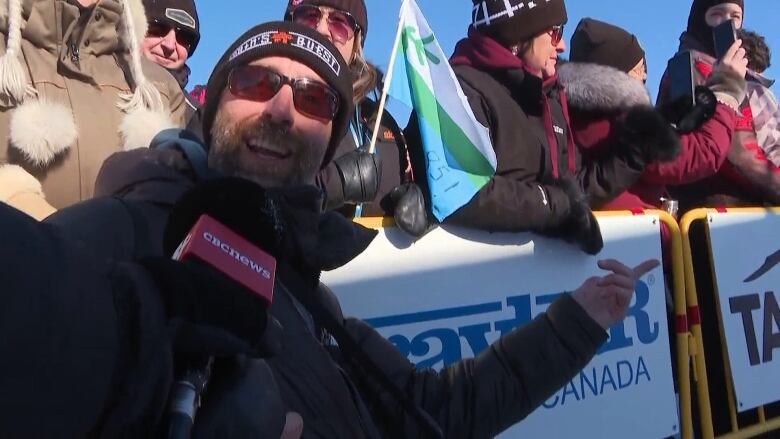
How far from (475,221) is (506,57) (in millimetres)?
940

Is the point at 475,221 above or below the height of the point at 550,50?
below

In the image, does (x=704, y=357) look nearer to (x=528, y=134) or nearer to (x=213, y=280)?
(x=528, y=134)

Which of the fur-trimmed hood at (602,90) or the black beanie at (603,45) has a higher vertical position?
the black beanie at (603,45)

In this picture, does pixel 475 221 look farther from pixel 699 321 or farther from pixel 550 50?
pixel 699 321

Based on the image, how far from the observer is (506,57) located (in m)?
3.43

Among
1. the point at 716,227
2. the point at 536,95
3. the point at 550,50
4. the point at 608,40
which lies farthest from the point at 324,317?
the point at 608,40

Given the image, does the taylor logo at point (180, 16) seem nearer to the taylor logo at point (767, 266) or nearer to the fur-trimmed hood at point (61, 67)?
the fur-trimmed hood at point (61, 67)

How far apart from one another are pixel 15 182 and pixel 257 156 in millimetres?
641

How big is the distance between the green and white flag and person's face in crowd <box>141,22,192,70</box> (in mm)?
1345

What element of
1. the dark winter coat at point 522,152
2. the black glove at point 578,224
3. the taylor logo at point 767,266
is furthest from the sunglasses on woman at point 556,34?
the taylor logo at point 767,266

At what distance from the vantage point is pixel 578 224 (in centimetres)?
311

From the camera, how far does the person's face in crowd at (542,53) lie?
3.56 meters

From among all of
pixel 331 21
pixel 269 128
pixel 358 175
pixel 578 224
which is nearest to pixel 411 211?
pixel 358 175

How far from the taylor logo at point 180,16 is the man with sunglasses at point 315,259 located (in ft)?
6.84
